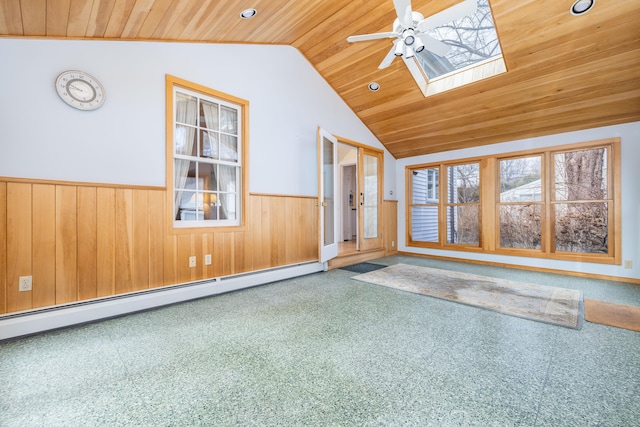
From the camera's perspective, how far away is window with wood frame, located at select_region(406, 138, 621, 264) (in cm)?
370

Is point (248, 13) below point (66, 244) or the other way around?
the other way around

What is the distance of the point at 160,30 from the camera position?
2.49 metres

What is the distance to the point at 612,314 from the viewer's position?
234cm

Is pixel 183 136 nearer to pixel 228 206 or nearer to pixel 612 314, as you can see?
pixel 228 206

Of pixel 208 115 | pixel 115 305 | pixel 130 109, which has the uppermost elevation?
pixel 208 115

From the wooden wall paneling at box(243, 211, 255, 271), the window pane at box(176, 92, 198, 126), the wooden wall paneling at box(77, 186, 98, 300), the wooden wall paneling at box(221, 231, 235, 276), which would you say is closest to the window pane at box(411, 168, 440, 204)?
the wooden wall paneling at box(243, 211, 255, 271)

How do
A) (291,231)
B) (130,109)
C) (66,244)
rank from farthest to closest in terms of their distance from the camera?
(291,231)
(130,109)
(66,244)

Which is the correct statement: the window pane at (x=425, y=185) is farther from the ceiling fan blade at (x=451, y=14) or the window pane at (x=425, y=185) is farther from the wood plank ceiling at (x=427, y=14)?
the ceiling fan blade at (x=451, y=14)

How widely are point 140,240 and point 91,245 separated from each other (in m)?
0.35

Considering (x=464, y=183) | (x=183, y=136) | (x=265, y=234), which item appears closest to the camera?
(x=183, y=136)

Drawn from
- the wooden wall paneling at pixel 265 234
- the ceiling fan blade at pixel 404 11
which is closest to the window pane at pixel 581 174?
the ceiling fan blade at pixel 404 11

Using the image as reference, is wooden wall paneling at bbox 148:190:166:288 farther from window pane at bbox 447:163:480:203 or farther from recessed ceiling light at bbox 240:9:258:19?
window pane at bbox 447:163:480:203

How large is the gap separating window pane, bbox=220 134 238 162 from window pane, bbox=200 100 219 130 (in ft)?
0.51

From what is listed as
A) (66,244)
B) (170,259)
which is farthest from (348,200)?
(66,244)
